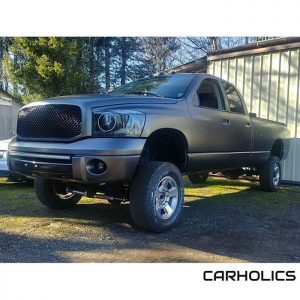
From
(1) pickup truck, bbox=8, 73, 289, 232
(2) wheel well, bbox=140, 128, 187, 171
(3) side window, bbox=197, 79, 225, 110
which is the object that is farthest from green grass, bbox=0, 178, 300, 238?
(3) side window, bbox=197, 79, 225, 110

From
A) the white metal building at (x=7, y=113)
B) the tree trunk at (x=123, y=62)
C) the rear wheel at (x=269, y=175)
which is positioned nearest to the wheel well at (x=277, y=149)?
the rear wheel at (x=269, y=175)

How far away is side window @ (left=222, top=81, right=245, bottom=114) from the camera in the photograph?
22.1ft

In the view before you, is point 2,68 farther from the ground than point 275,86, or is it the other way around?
point 2,68

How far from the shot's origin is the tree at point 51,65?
1397 centimetres

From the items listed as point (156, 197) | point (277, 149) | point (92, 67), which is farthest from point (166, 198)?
point (92, 67)

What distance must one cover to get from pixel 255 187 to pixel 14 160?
5799 mm

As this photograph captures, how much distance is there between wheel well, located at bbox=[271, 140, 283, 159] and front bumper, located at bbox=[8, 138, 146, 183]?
16.1 feet

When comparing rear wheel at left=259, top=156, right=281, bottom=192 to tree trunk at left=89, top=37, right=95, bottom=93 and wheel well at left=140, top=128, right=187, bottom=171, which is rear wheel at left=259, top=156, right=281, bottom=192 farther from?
tree trunk at left=89, top=37, right=95, bottom=93

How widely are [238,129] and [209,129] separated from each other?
3.48ft

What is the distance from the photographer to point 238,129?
6648 mm

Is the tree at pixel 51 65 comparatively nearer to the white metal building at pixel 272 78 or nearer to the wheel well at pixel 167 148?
the white metal building at pixel 272 78

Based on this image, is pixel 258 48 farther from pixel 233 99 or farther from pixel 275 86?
pixel 233 99

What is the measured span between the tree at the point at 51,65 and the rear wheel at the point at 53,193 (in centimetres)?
852
